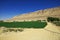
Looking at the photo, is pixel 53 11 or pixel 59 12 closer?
pixel 59 12

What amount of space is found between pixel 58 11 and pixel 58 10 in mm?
2271

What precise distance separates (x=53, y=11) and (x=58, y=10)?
6044mm

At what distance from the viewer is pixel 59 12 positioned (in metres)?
128

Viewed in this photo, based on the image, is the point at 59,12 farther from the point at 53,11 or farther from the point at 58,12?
the point at 53,11

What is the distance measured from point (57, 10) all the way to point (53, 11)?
4889 mm

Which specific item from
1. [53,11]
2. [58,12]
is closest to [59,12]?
[58,12]

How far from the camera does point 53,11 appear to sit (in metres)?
136

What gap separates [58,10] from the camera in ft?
435

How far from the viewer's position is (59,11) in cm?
13038

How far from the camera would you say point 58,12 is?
421 feet

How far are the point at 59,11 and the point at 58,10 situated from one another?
2.62 m

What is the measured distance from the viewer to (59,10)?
434 ft

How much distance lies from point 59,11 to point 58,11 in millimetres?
1042

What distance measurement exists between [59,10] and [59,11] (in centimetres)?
227
